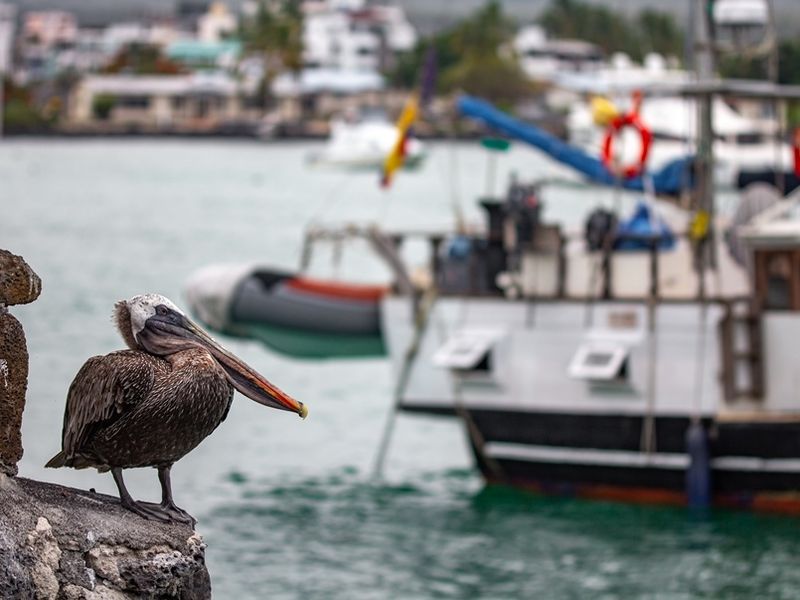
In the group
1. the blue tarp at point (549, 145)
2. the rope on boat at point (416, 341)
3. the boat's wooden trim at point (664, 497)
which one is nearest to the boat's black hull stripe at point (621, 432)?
the rope on boat at point (416, 341)

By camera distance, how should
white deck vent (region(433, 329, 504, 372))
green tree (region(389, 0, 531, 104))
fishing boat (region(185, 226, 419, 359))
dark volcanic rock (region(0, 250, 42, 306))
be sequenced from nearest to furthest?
1. dark volcanic rock (region(0, 250, 42, 306))
2. white deck vent (region(433, 329, 504, 372))
3. fishing boat (region(185, 226, 419, 359))
4. green tree (region(389, 0, 531, 104))

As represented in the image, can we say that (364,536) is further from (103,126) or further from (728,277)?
(103,126)

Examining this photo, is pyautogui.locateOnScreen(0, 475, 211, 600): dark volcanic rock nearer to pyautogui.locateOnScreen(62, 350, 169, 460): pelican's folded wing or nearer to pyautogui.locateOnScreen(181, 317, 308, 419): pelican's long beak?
pyautogui.locateOnScreen(62, 350, 169, 460): pelican's folded wing

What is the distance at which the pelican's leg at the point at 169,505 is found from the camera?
5.35m

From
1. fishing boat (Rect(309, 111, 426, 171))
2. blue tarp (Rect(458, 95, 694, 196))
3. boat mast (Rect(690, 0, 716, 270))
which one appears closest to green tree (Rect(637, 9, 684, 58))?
fishing boat (Rect(309, 111, 426, 171))

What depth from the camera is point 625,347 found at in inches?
842

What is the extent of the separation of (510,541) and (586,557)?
106 cm

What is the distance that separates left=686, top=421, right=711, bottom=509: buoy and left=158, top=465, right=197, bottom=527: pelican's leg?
16053 millimetres

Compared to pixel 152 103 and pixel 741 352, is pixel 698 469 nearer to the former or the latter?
pixel 741 352

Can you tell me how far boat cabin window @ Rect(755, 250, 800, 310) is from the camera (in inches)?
808

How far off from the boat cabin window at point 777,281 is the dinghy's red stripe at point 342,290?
4987mm

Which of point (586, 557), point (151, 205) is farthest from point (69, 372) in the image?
point (151, 205)

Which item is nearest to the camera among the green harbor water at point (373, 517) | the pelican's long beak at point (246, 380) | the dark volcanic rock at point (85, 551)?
the dark volcanic rock at point (85, 551)

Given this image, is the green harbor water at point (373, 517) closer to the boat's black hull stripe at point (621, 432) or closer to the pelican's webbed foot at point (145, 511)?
the boat's black hull stripe at point (621, 432)
